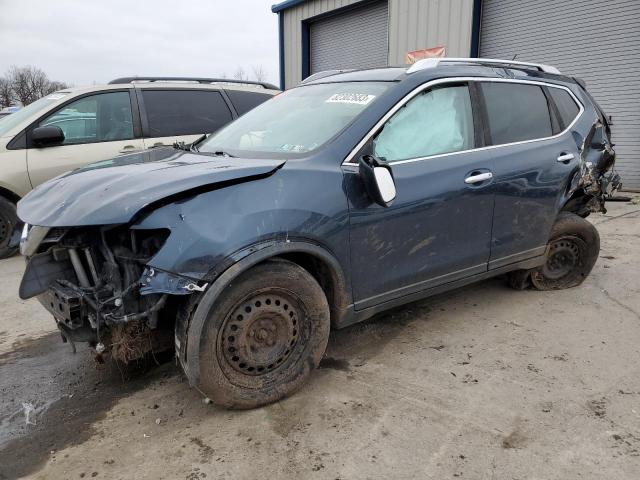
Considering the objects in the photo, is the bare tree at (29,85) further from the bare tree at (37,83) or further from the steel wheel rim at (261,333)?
the steel wheel rim at (261,333)

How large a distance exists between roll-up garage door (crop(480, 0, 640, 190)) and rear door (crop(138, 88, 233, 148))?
22.3 ft

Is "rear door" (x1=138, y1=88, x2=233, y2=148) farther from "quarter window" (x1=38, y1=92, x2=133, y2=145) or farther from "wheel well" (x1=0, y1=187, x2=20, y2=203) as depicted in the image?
"wheel well" (x1=0, y1=187, x2=20, y2=203)

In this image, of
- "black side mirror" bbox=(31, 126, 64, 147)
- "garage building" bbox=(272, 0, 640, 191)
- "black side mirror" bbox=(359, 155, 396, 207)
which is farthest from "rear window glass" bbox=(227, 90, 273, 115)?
"garage building" bbox=(272, 0, 640, 191)

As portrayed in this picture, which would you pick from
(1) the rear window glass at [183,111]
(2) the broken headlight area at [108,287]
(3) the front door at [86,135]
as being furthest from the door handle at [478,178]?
(3) the front door at [86,135]

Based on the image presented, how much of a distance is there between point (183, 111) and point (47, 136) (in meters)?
1.61

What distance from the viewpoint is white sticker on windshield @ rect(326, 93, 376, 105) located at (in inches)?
118

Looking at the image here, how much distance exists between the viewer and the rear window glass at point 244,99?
6.66 metres

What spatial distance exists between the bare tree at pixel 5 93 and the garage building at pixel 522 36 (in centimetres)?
4364

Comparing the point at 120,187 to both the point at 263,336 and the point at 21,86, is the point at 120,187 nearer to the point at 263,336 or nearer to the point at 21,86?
the point at 263,336

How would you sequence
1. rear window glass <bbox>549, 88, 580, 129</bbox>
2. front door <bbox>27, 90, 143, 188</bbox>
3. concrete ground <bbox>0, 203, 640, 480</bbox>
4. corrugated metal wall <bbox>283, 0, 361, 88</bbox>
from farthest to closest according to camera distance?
corrugated metal wall <bbox>283, 0, 361, 88</bbox>, front door <bbox>27, 90, 143, 188</bbox>, rear window glass <bbox>549, 88, 580, 129</bbox>, concrete ground <bbox>0, 203, 640, 480</bbox>

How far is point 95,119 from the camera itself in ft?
19.1

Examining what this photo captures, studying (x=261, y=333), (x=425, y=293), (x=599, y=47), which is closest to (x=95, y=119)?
(x=261, y=333)

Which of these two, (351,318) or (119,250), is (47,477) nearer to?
(119,250)

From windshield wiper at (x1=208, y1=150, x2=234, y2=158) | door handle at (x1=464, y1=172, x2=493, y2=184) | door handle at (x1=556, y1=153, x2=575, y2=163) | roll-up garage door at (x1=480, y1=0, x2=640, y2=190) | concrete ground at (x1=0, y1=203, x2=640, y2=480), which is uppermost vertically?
roll-up garage door at (x1=480, y1=0, x2=640, y2=190)
